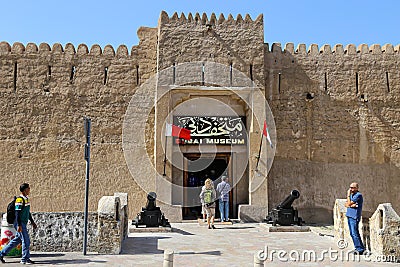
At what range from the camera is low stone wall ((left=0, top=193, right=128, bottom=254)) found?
7852mm

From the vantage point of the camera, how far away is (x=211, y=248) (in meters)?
8.61

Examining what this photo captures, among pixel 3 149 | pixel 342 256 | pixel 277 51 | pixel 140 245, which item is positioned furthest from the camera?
pixel 277 51

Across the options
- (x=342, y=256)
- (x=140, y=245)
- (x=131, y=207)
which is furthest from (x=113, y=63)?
(x=342, y=256)

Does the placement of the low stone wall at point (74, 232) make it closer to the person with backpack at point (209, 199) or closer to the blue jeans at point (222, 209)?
the person with backpack at point (209, 199)

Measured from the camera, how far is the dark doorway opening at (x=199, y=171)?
14516 mm

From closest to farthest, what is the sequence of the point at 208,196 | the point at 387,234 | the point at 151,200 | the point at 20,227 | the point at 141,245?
the point at 20,227 → the point at 387,234 → the point at 141,245 → the point at 151,200 → the point at 208,196

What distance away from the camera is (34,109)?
566 inches

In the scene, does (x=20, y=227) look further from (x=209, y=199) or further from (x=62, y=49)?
(x=62, y=49)

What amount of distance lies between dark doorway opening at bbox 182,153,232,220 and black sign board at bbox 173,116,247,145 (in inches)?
22.3

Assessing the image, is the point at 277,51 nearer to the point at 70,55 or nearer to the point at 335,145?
the point at 335,145

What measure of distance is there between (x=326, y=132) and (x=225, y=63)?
4180mm

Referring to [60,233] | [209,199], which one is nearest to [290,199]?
[209,199]

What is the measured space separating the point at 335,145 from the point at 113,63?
8.00 meters

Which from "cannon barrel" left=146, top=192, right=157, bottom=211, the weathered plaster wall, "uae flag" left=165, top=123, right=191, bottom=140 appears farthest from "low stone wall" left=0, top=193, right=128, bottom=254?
the weathered plaster wall
